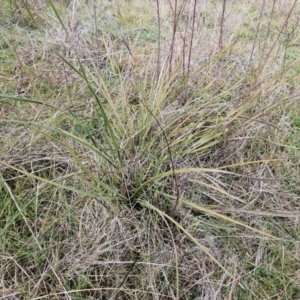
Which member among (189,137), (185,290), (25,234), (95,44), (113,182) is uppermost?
(95,44)

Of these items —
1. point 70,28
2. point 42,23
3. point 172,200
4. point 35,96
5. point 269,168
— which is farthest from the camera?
point 42,23

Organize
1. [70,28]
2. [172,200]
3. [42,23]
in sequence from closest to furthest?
1. [172,200]
2. [70,28]
3. [42,23]

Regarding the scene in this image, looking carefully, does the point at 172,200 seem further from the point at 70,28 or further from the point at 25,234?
the point at 70,28

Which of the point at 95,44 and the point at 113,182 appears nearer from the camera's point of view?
the point at 113,182

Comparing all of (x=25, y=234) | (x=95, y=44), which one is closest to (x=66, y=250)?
(x=25, y=234)

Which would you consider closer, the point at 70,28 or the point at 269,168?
the point at 269,168

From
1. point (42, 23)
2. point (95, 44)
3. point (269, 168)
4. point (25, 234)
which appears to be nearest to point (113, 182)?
point (25, 234)

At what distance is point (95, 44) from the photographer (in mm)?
1729

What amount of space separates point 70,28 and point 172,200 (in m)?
1.10

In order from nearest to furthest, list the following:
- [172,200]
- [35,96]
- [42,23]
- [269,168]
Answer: [172,200], [269,168], [35,96], [42,23]

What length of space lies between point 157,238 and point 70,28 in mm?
1188

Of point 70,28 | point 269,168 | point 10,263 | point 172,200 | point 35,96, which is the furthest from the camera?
point 70,28

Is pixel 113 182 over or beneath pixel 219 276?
over

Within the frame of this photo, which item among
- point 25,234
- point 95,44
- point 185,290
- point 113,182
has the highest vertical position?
point 95,44
